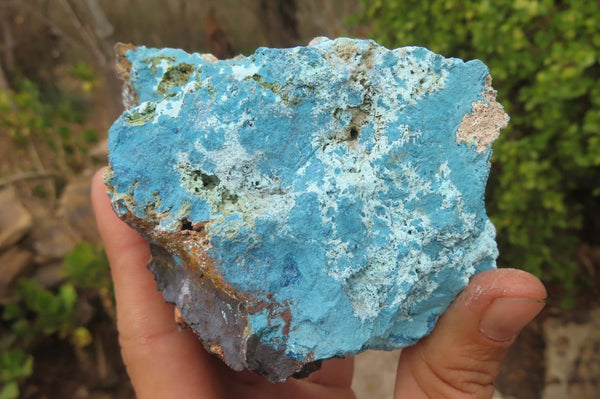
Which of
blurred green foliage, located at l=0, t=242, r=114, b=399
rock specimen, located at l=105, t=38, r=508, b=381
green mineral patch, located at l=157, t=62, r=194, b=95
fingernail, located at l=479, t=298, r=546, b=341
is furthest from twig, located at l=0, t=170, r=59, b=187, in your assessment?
fingernail, located at l=479, t=298, r=546, b=341

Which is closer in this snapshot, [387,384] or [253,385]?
[253,385]

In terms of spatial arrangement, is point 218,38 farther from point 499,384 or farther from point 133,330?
point 499,384

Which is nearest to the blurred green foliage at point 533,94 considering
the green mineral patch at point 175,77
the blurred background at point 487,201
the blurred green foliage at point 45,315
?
the blurred background at point 487,201

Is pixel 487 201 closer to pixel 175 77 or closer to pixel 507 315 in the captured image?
pixel 507 315

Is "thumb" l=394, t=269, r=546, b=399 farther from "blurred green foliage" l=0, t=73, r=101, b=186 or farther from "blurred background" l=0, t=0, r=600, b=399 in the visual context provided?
"blurred green foliage" l=0, t=73, r=101, b=186

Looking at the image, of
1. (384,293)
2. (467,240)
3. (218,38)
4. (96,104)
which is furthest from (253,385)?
(96,104)

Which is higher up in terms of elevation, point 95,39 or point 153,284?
point 95,39

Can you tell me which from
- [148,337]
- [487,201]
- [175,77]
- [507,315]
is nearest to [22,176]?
[148,337]
